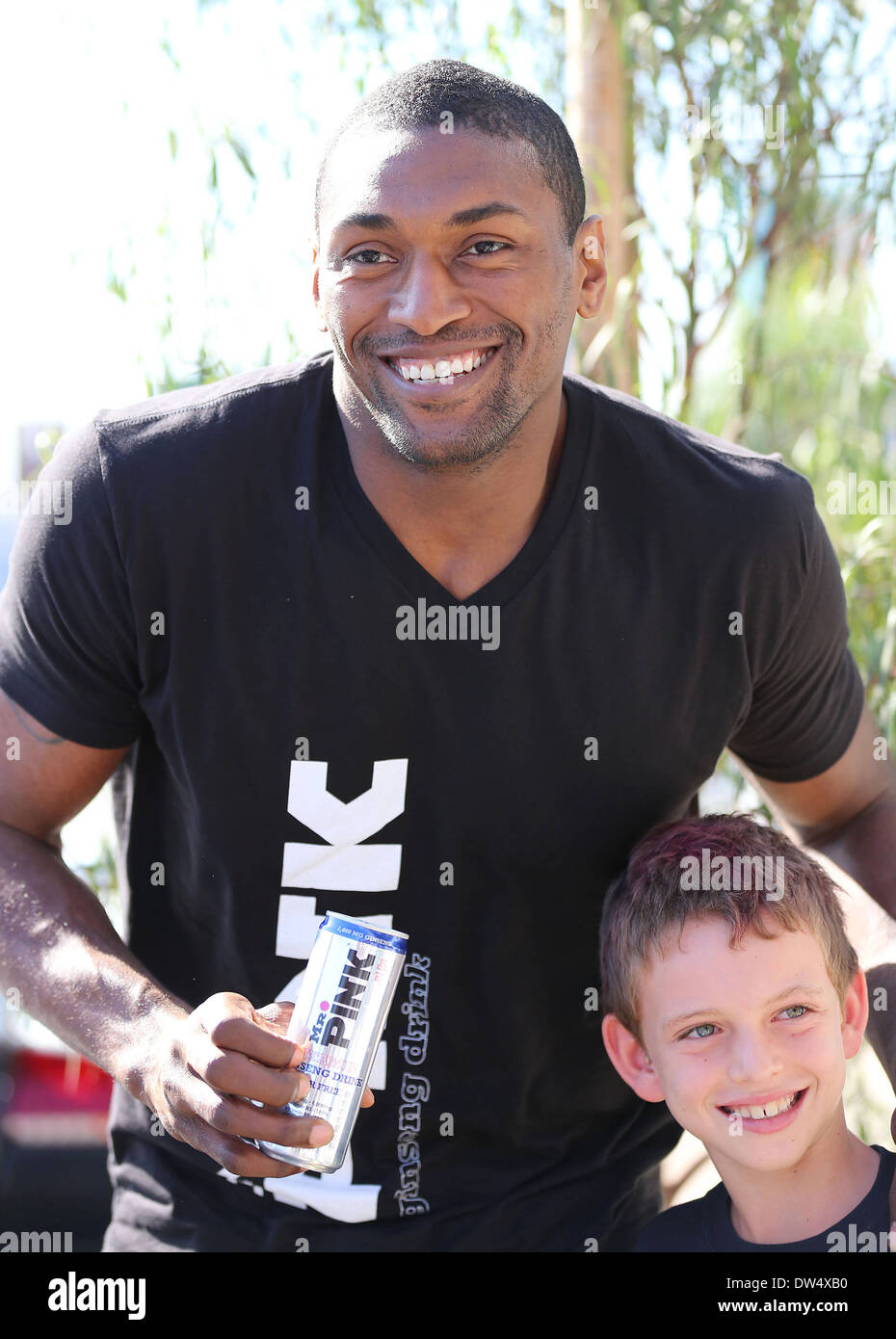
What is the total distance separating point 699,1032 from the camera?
2.04 meters

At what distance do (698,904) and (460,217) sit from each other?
41.7 inches

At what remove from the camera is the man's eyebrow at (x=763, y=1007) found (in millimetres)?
2006

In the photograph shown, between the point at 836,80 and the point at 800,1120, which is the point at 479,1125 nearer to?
the point at 800,1120

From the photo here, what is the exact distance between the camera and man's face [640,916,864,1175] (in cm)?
198

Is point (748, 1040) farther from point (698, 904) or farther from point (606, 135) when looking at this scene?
point (606, 135)

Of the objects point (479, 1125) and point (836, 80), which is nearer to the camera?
point (479, 1125)

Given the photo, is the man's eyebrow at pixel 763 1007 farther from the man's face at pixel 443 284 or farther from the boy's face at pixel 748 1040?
the man's face at pixel 443 284

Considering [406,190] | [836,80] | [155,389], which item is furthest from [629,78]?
[406,190]

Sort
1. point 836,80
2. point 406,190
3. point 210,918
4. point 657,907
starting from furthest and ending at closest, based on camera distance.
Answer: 1. point 836,80
2. point 210,918
3. point 657,907
4. point 406,190

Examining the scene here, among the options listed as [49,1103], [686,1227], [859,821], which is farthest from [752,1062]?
[49,1103]

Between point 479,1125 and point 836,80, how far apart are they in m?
2.71

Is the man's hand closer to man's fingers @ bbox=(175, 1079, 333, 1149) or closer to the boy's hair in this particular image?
man's fingers @ bbox=(175, 1079, 333, 1149)

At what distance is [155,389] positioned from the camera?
3281 millimetres

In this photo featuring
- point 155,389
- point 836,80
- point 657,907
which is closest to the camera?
point 657,907
